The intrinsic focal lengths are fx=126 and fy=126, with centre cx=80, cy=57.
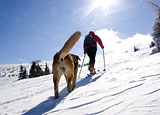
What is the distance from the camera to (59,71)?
4094 millimetres

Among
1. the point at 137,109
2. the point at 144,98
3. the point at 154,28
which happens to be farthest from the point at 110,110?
the point at 154,28

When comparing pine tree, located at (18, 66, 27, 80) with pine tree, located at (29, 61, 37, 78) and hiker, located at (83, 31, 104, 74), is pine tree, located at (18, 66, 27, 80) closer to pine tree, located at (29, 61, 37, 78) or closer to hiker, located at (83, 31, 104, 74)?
pine tree, located at (29, 61, 37, 78)

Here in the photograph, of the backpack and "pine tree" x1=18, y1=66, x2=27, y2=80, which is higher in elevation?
the backpack

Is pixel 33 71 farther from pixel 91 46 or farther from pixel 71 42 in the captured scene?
pixel 71 42

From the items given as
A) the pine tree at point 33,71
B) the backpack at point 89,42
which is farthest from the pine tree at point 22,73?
the backpack at point 89,42

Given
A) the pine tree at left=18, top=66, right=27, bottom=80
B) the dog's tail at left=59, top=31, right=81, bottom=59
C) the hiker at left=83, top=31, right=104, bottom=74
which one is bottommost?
the pine tree at left=18, top=66, right=27, bottom=80

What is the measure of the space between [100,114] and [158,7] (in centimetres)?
1187

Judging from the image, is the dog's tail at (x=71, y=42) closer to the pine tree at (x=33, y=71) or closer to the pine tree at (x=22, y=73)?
the pine tree at (x=33, y=71)

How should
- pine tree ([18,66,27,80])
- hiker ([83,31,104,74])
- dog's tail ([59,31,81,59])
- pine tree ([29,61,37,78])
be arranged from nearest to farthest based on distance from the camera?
dog's tail ([59,31,81,59])
hiker ([83,31,104,74])
pine tree ([29,61,37,78])
pine tree ([18,66,27,80])

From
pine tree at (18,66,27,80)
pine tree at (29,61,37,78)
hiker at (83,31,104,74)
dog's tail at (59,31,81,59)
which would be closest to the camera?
dog's tail at (59,31,81,59)

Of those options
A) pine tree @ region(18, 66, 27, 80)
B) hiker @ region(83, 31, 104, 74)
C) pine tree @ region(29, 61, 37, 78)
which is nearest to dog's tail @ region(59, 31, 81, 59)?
hiker @ region(83, 31, 104, 74)

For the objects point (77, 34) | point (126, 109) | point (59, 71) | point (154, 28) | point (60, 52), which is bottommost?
point (126, 109)

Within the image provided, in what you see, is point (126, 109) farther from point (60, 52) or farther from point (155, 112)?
point (60, 52)

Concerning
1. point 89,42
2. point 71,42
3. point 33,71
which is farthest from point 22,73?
point 71,42
